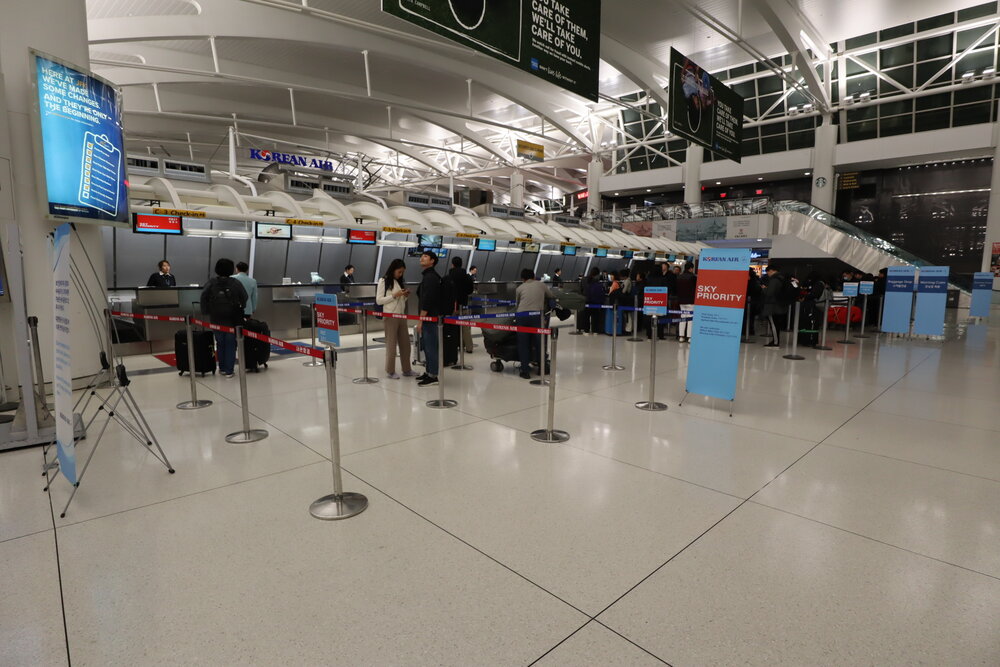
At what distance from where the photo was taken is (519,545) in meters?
2.98

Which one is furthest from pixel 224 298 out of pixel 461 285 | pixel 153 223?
pixel 153 223

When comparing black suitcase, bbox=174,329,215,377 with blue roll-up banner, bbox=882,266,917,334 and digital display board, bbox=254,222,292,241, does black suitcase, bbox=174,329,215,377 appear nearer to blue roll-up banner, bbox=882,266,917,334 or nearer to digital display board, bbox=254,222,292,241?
digital display board, bbox=254,222,292,241

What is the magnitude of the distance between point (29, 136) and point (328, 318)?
401 centimetres

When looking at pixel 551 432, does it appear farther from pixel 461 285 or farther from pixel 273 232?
pixel 273 232

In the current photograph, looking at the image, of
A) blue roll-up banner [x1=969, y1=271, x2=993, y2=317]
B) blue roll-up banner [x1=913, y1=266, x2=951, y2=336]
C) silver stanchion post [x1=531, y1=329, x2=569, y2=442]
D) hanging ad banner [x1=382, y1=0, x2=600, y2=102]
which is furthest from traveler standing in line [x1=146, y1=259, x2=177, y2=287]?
blue roll-up banner [x1=969, y1=271, x2=993, y2=317]

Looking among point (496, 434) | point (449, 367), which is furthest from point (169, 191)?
point (496, 434)

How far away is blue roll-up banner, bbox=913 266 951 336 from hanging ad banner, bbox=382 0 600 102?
32.3ft

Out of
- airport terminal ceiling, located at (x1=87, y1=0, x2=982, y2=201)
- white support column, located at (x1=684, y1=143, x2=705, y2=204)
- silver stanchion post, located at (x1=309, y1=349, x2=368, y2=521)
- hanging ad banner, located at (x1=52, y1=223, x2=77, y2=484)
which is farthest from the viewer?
white support column, located at (x1=684, y1=143, x2=705, y2=204)

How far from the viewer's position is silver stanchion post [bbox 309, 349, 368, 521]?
132 inches

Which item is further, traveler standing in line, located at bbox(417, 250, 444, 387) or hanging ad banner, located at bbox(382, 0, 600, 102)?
traveler standing in line, located at bbox(417, 250, 444, 387)

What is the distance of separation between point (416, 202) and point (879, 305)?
14.3m

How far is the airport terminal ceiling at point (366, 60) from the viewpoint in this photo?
1789 cm

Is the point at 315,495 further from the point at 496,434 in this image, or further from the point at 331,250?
the point at 331,250

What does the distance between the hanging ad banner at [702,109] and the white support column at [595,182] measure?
23.5m
